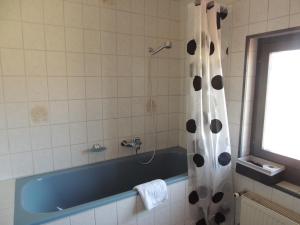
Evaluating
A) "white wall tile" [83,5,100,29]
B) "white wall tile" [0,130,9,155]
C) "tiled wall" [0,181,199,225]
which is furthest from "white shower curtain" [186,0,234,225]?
"white wall tile" [0,130,9,155]

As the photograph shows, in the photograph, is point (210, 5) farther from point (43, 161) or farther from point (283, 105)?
point (43, 161)

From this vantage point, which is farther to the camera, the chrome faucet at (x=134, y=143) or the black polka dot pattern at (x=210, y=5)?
the chrome faucet at (x=134, y=143)

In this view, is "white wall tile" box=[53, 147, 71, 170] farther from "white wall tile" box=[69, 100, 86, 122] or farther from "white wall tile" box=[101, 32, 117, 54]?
"white wall tile" box=[101, 32, 117, 54]

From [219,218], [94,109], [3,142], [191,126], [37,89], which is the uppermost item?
[37,89]

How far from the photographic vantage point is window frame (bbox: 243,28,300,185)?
1.53 m

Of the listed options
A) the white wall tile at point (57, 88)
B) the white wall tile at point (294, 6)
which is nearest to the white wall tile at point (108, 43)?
the white wall tile at point (57, 88)

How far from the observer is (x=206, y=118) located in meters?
1.77

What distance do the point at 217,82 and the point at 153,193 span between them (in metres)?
0.98

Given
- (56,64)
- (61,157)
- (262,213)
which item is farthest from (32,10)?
(262,213)

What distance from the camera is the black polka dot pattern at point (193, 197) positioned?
6.12 feet

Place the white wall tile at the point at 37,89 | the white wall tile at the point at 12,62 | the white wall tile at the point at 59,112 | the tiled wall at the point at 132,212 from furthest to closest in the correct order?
the white wall tile at the point at 59,112
the white wall tile at the point at 37,89
the white wall tile at the point at 12,62
the tiled wall at the point at 132,212

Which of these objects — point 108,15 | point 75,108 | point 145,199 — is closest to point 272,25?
point 108,15

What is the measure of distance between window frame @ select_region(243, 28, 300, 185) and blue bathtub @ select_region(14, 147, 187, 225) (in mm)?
669

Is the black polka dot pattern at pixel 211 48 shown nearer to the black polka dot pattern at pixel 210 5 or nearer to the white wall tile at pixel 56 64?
the black polka dot pattern at pixel 210 5
